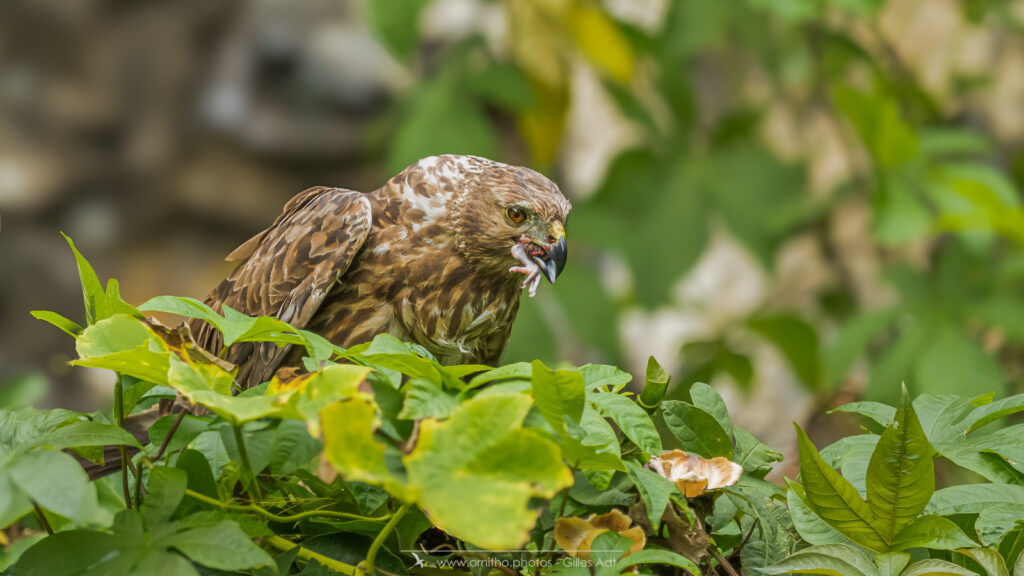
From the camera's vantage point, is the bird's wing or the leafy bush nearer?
the leafy bush

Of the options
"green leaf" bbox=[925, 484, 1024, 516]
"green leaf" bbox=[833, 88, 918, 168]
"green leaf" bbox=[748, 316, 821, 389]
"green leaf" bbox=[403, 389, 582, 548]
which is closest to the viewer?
"green leaf" bbox=[403, 389, 582, 548]

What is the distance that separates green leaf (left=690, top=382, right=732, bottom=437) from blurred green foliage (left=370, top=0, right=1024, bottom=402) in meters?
1.74

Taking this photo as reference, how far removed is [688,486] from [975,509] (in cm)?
25

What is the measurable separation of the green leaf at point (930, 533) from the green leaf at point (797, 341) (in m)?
2.67

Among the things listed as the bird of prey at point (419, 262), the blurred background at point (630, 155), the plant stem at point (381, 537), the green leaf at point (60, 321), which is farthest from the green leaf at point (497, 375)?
the bird of prey at point (419, 262)

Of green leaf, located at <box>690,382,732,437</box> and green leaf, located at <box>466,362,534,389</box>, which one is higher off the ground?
green leaf, located at <box>466,362,534,389</box>

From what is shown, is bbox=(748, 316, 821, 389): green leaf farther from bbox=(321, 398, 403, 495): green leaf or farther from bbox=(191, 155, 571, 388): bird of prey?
bbox=(321, 398, 403, 495): green leaf

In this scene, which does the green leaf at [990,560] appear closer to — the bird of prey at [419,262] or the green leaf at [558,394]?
the green leaf at [558,394]

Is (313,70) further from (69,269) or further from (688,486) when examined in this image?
(688,486)

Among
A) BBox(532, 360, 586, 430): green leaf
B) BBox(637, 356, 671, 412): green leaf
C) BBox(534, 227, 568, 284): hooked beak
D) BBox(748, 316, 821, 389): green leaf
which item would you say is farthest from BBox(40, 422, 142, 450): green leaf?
BBox(748, 316, 821, 389): green leaf

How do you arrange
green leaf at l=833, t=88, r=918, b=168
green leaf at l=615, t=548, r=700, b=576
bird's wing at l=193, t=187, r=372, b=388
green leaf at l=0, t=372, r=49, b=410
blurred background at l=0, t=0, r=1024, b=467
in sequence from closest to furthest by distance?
green leaf at l=615, t=548, r=700, b=576
green leaf at l=0, t=372, r=49, b=410
bird's wing at l=193, t=187, r=372, b=388
green leaf at l=833, t=88, r=918, b=168
blurred background at l=0, t=0, r=1024, b=467

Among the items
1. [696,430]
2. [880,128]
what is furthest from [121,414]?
[880,128]

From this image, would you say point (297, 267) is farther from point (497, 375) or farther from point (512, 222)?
point (497, 375)

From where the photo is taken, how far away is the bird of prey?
1.63 metres
